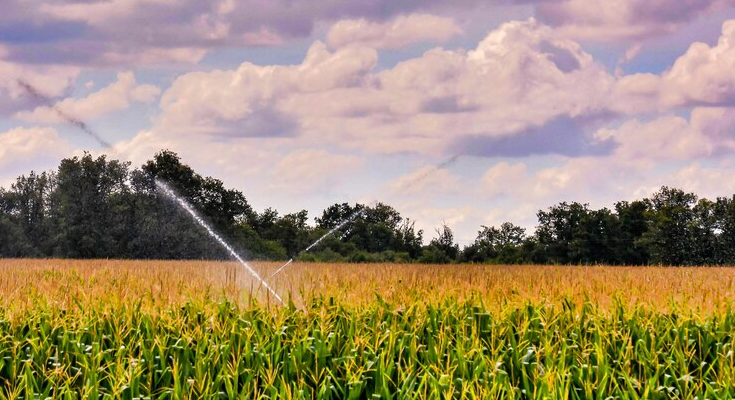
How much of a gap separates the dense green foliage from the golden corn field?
0.11 feet

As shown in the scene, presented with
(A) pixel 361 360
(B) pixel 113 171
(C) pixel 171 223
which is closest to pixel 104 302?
(A) pixel 361 360

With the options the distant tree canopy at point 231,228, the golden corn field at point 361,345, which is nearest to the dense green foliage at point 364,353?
the golden corn field at point 361,345

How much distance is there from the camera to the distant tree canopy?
184 feet

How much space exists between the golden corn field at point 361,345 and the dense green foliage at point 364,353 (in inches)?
1.3

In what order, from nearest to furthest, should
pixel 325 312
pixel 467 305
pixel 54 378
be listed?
1. pixel 54 378
2. pixel 325 312
3. pixel 467 305

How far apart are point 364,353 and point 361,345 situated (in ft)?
1.39

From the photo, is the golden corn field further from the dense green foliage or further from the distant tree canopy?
the distant tree canopy

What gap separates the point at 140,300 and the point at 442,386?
5.81 m

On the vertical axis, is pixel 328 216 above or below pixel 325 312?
above

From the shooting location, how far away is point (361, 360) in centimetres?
918

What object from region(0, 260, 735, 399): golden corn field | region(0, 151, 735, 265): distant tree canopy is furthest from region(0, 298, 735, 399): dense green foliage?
region(0, 151, 735, 265): distant tree canopy

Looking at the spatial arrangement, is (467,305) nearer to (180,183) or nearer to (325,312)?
(325,312)

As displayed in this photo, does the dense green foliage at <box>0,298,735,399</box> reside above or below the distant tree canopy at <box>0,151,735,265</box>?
below

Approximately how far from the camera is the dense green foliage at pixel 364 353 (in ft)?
27.2
